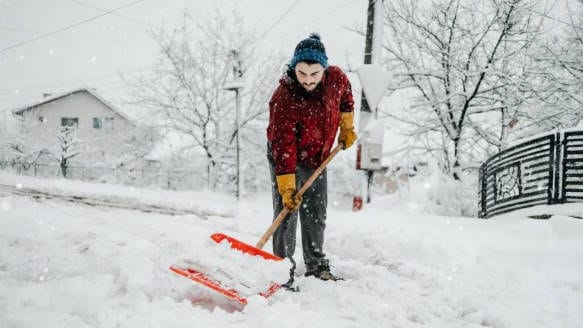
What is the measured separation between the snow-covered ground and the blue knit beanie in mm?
1538

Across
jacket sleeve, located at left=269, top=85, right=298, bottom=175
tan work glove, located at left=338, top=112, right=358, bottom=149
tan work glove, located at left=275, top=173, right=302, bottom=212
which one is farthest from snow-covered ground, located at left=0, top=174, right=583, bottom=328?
tan work glove, located at left=338, top=112, right=358, bottom=149

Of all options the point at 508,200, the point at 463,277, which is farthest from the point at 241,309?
the point at 508,200

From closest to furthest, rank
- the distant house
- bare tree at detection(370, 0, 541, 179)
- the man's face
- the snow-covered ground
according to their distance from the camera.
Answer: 1. the snow-covered ground
2. the man's face
3. bare tree at detection(370, 0, 541, 179)
4. the distant house

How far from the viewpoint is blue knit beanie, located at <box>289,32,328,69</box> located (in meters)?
2.86

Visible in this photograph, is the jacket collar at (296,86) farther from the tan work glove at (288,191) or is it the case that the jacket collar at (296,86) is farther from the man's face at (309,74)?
the tan work glove at (288,191)

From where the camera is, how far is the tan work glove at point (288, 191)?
2762 mm

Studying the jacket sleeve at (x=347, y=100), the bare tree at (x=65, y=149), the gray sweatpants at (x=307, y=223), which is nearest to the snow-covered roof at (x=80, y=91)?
the bare tree at (x=65, y=149)

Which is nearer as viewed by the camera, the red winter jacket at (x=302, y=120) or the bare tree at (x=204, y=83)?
the red winter jacket at (x=302, y=120)

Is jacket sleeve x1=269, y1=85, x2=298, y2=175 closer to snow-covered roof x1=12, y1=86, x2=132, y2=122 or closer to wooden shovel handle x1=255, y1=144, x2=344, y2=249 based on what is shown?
wooden shovel handle x1=255, y1=144, x2=344, y2=249

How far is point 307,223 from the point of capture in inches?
124

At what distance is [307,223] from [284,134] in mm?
786

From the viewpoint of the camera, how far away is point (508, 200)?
20.5ft

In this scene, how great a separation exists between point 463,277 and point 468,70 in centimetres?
944

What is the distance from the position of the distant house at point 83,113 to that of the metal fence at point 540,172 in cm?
A: 3178
